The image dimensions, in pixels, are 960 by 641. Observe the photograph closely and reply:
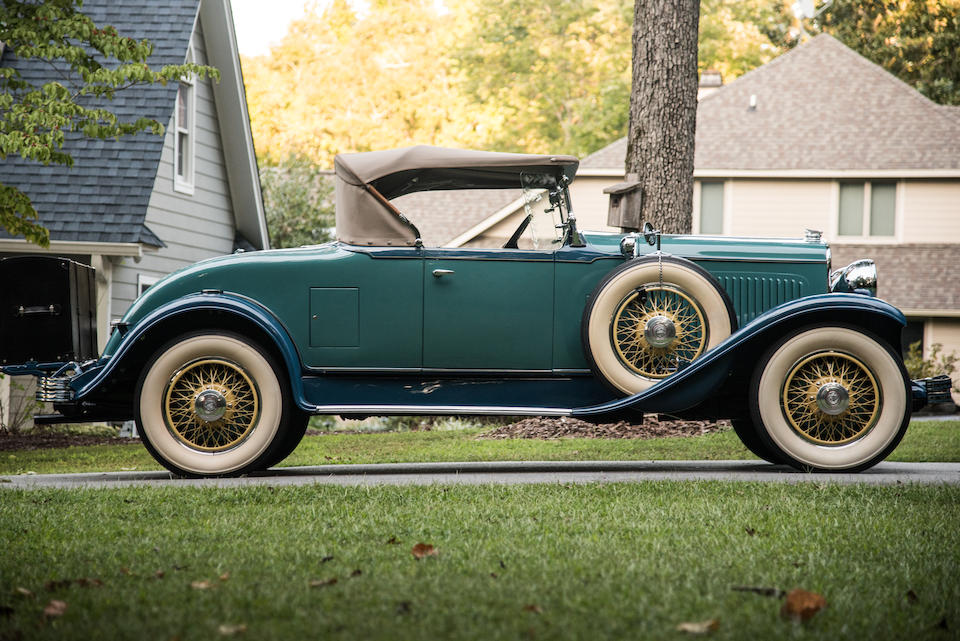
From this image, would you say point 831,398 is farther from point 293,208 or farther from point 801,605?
point 293,208

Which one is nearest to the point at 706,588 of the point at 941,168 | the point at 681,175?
the point at 681,175

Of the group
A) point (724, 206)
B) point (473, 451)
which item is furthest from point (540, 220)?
point (724, 206)

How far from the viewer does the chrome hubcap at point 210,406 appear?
729 cm

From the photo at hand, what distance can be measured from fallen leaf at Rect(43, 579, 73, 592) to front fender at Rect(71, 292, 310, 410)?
11.0 feet

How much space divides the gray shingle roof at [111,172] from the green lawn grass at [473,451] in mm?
3419

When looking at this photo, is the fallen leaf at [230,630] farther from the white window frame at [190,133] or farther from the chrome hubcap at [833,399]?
the white window frame at [190,133]

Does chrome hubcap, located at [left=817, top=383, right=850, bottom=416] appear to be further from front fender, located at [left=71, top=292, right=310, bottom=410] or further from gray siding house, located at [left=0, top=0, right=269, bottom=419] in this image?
gray siding house, located at [left=0, top=0, right=269, bottom=419]

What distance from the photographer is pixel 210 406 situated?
7.30 m

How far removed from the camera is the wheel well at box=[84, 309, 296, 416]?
7355 mm

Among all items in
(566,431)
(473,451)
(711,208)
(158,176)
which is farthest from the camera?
(711,208)

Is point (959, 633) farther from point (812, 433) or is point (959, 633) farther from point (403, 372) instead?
point (403, 372)

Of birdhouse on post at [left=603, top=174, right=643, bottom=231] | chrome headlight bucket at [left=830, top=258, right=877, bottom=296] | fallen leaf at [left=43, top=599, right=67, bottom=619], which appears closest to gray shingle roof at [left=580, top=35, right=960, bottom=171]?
birdhouse on post at [left=603, top=174, right=643, bottom=231]

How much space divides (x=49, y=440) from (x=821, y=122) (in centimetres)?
1972

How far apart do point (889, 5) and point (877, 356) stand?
33.8m
